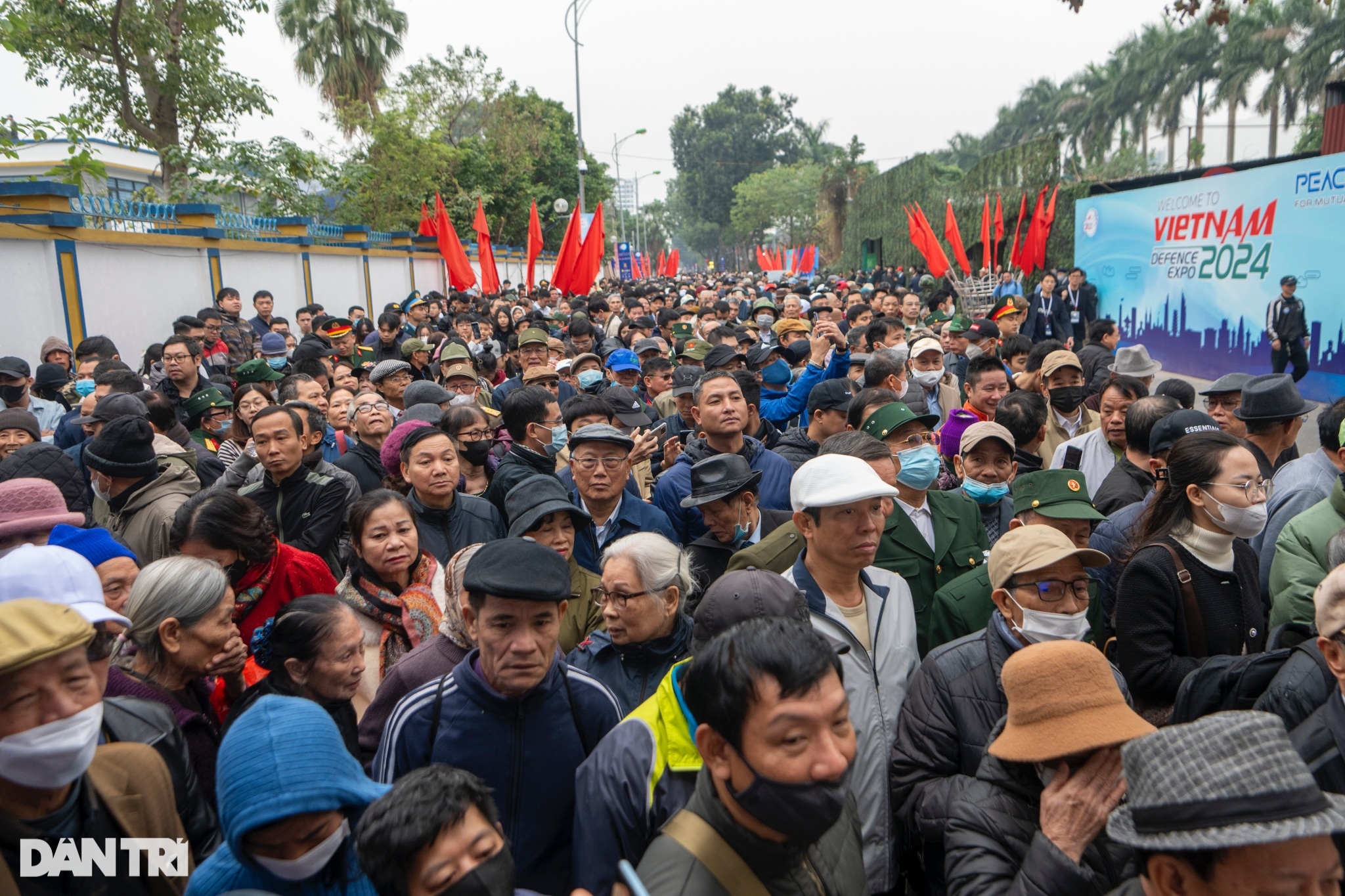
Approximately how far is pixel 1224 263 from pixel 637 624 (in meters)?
15.1

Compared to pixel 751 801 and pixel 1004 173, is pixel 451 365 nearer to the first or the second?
pixel 751 801

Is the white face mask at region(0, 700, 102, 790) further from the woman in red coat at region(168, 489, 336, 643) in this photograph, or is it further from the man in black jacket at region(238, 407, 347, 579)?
the man in black jacket at region(238, 407, 347, 579)

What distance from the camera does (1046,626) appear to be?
266 cm

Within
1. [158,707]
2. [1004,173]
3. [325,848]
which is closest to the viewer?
[325,848]

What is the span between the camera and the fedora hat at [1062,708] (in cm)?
197

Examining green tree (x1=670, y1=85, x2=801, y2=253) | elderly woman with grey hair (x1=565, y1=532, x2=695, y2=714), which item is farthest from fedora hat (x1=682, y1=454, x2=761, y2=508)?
green tree (x1=670, y1=85, x2=801, y2=253)

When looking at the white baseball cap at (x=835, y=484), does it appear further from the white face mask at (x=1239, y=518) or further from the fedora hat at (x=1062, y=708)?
the white face mask at (x=1239, y=518)

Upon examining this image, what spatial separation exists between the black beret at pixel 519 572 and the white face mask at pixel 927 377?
4815 mm

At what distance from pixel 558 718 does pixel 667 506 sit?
2255 millimetres

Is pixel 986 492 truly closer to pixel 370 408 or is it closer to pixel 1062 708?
pixel 1062 708

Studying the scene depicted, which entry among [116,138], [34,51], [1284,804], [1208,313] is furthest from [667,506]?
[116,138]

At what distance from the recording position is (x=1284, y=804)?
1.52 metres

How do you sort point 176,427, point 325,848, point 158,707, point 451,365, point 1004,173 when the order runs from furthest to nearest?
point 1004,173
point 451,365
point 176,427
point 158,707
point 325,848

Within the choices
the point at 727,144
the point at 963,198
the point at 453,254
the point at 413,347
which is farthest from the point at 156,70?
the point at 727,144
